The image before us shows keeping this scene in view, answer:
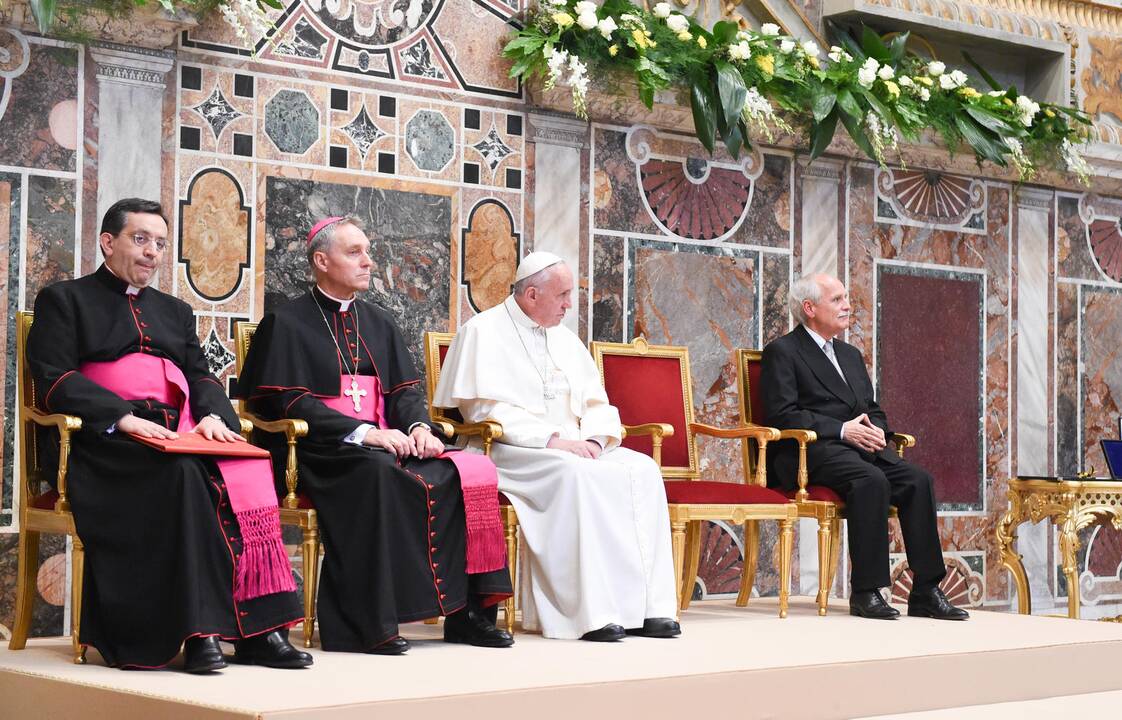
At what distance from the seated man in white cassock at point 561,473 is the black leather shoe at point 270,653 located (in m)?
1.11

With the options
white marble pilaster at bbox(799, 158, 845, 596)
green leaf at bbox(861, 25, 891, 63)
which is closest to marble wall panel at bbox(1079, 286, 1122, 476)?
white marble pilaster at bbox(799, 158, 845, 596)

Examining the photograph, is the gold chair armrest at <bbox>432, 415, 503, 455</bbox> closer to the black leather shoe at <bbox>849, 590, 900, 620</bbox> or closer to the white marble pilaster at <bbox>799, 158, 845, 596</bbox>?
the black leather shoe at <bbox>849, 590, 900, 620</bbox>

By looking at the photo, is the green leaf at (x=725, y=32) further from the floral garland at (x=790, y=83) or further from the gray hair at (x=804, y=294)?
the gray hair at (x=804, y=294)

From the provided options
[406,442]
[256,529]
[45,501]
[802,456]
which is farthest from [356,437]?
[802,456]

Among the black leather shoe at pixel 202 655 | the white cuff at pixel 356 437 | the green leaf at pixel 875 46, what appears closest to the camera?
the black leather shoe at pixel 202 655

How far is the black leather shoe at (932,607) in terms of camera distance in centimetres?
613

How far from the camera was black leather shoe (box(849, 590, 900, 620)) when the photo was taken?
6051 millimetres

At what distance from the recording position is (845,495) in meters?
6.15

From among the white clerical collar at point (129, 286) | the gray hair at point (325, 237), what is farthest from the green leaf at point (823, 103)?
the white clerical collar at point (129, 286)

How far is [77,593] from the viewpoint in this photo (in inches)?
171

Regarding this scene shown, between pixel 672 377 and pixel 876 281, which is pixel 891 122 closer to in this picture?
pixel 876 281

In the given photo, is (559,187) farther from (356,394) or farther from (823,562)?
(823,562)

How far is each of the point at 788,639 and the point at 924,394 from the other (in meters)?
3.03

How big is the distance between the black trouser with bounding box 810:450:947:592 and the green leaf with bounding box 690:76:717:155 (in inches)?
60.6
